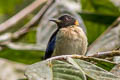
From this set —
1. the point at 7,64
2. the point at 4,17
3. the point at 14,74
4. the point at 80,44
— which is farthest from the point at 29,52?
the point at 4,17

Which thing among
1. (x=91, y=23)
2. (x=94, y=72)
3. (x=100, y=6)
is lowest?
(x=94, y=72)

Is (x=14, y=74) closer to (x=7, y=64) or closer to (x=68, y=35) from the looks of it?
(x=7, y=64)

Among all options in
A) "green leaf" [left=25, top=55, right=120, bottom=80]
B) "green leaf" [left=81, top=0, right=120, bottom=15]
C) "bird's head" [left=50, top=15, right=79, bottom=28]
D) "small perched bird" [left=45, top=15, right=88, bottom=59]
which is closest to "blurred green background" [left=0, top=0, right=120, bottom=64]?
"green leaf" [left=81, top=0, right=120, bottom=15]

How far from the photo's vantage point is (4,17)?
255 inches

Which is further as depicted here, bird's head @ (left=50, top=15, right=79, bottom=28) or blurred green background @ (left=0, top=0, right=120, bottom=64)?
blurred green background @ (left=0, top=0, right=120, bottom=64)

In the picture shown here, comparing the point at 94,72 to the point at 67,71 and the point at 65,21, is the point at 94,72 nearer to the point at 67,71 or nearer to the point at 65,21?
the point at 67,71

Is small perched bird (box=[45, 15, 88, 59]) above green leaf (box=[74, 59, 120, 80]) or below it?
above

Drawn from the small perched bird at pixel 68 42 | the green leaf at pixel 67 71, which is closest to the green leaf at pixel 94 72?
the green leaf at pixel 67 71

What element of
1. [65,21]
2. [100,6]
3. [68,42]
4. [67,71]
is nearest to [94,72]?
[67,71]

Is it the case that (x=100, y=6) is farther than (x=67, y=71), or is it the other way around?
(x=100, y=6)

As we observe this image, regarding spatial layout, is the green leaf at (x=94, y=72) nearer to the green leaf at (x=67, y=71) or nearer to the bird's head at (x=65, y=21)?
the green leaf at (x=67, y=71)

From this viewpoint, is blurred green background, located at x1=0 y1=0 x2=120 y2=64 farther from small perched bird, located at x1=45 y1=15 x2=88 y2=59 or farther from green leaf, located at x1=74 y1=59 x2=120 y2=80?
green leaf, located at x1=74 y1=59 x2=120 y2=80

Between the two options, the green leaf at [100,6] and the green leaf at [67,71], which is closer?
the green leaf at [67,71]

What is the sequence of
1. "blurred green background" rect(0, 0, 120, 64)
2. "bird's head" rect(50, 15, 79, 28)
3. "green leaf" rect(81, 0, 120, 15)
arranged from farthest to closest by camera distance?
"green leaf" rect(81, 0, 120, 15), "blurred green background" rect(0, 0, 120, 64), "bird's head" rect(50, 15, 79, 28)
